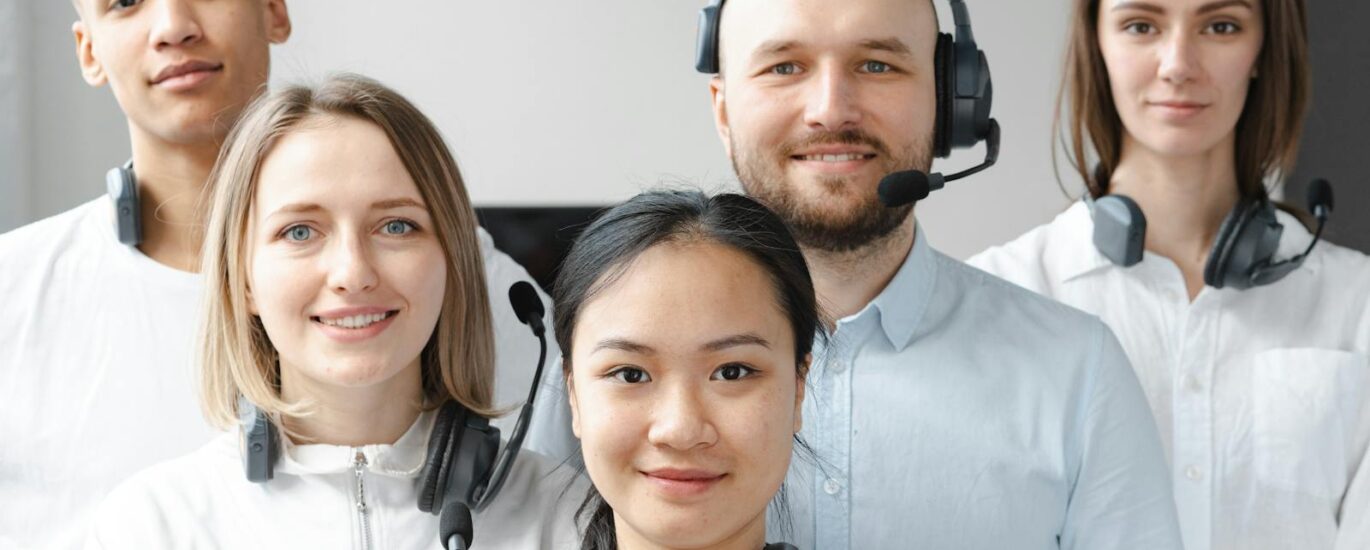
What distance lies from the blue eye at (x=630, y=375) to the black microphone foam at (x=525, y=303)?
0.29 metres

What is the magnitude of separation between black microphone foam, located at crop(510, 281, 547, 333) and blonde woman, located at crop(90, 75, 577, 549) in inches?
4.0

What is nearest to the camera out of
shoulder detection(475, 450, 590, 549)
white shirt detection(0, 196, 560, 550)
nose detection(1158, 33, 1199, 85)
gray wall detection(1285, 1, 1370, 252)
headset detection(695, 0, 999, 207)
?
shoulder detection(475, 450, 590, 549)

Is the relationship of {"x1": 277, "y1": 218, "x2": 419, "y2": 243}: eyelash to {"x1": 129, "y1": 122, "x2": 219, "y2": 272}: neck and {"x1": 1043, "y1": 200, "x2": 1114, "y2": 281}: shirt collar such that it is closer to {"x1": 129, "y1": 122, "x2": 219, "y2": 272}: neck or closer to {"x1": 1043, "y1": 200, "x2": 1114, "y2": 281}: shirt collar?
{"x1": 129, "y1": 122, "x2": 219, "y2": 272}: neck

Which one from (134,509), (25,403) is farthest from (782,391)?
(25,403)

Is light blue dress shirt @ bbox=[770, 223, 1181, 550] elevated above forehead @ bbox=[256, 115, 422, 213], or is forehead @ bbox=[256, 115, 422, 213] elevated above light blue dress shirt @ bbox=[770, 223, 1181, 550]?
forehead @ bbox=[256, 115, 422, 213]

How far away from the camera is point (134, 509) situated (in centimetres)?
190

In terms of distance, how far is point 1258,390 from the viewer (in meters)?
2.42

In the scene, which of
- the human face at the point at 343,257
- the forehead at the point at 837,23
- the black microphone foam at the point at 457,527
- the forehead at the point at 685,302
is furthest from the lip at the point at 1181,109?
the black microphone foam at the point at 457,527

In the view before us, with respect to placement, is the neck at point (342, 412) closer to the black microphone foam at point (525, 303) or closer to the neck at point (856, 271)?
the black microphone foam at point (525, 303)

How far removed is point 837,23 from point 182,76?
1031mm

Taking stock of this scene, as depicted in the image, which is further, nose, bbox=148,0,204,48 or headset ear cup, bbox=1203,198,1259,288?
headset ear cup, bbox=1203,198,1259,288

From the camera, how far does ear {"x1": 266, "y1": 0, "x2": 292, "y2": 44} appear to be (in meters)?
2.47

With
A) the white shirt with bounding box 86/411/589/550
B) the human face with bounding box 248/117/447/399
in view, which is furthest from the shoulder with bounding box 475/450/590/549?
the human face with bounding box 248/117/447/399

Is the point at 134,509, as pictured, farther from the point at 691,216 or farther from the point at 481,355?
the point at 691,216
